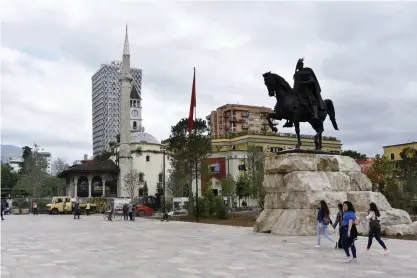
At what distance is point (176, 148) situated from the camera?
43.5 meters

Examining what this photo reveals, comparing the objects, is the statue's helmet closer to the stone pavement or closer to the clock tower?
the stone pavement

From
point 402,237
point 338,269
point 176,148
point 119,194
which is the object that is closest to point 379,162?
point 176,148

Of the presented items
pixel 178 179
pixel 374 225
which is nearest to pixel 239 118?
pixel 178 179

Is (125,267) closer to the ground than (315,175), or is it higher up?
closer to the ground

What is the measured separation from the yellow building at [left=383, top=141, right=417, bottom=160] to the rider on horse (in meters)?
56.9

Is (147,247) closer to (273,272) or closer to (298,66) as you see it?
(273,272)

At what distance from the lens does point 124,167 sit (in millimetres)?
82688

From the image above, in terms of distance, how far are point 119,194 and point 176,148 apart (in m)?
41.3

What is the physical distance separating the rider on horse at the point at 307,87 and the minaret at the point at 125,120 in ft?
205

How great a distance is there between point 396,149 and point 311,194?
61097 mm

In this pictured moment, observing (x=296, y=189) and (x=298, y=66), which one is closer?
(x=296, y=189)

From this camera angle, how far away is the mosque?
3142 inches

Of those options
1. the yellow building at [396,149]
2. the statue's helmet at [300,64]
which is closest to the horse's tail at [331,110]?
the statue's helmet at [300,64]

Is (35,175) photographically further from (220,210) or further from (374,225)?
(374,225)
